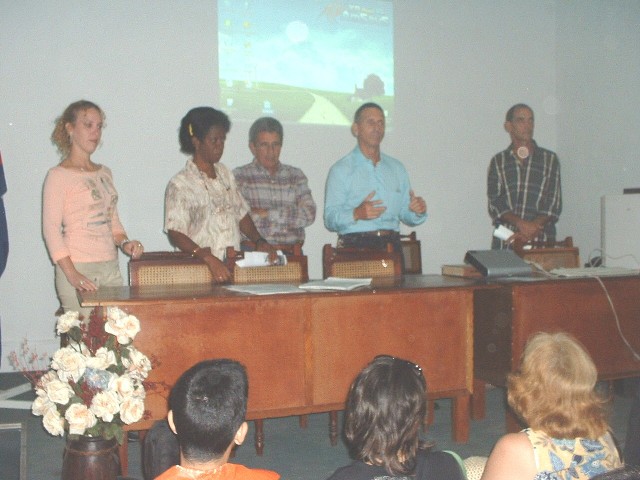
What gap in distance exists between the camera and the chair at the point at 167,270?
11.0ft

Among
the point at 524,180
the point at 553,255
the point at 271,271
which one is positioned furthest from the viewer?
the point at 524,180

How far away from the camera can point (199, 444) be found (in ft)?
4.55

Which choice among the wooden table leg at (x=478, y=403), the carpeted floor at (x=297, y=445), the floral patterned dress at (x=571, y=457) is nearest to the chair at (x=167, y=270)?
the carpeted floor at (x=297, y=445)

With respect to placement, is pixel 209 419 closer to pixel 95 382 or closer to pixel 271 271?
pixel 95 382

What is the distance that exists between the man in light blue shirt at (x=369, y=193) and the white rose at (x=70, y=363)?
2.19 metres

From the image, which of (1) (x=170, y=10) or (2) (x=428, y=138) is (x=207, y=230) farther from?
(2) (x=428, y=138)

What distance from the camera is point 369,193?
4.24 metres

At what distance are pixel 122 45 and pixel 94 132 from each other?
2.01 metres

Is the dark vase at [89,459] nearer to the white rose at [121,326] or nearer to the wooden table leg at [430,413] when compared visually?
the white rose at [121,326]

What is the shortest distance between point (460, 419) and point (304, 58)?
333 cm

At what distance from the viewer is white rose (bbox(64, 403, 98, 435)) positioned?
204cm

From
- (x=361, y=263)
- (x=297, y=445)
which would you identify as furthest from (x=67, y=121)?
(x=297, y=445)

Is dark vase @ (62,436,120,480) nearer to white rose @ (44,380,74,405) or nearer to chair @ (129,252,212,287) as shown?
white rose @ (44,380,74,405)

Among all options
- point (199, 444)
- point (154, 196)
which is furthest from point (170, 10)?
point (199, 444)
